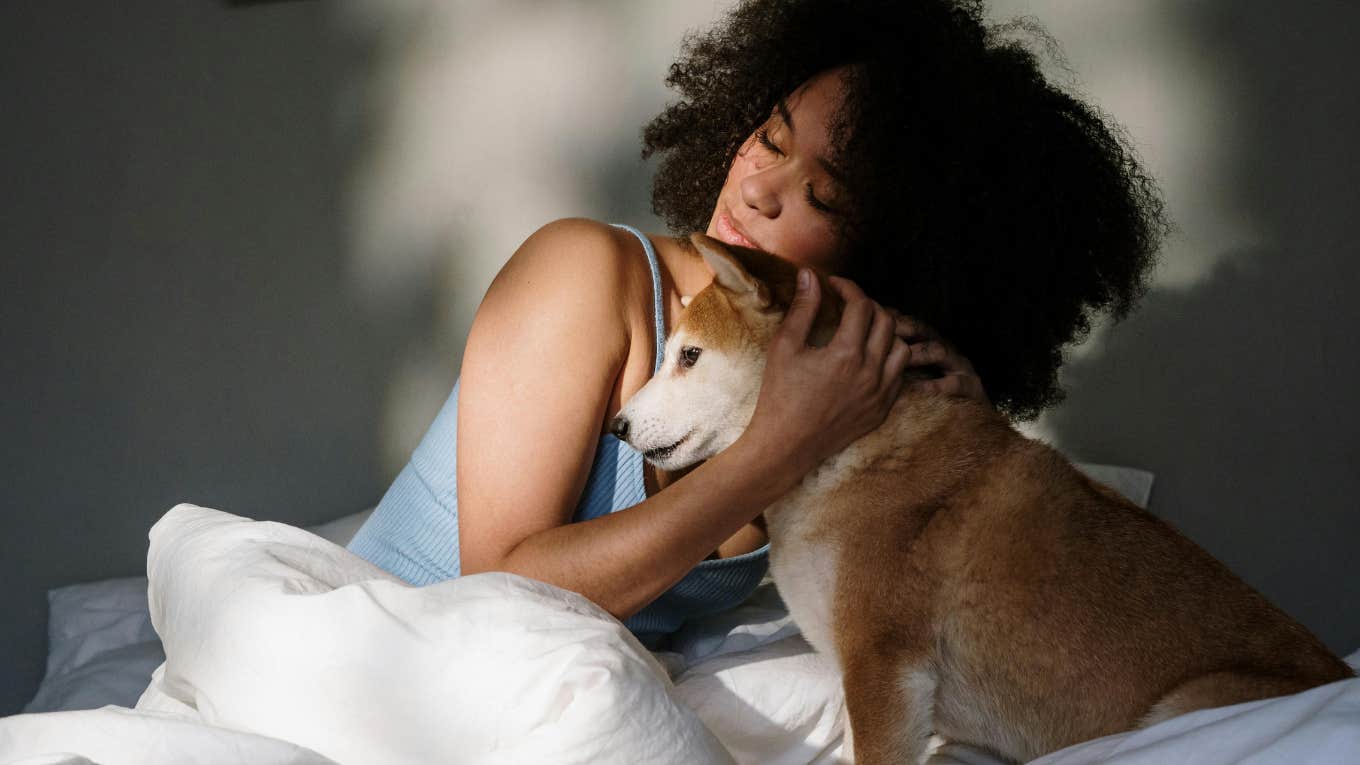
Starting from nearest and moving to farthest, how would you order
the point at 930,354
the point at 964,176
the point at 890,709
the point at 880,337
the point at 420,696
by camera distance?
the point at 420,696, the point at 890,709, the point at 880,337, the point at 930,354, the point at 964,176

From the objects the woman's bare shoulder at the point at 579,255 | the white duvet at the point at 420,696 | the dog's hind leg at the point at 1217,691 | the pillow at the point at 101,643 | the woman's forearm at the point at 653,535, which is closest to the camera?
the white duvet at the point at 420,696

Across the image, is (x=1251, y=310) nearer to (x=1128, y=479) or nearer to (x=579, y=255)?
(x=1128, y=479)

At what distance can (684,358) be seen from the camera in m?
1.39

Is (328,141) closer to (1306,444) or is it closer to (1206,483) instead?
(1206,483)

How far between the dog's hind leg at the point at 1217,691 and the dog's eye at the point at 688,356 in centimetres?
68

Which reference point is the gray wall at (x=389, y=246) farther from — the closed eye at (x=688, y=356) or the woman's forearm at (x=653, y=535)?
the woman's forearm at (x=653, y=535)

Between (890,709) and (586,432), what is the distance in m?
0.51

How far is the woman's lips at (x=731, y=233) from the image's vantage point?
62.1 inches

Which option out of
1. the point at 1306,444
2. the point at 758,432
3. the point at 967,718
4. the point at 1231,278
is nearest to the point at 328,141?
the point at 758,432

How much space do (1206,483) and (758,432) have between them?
1.48 metres

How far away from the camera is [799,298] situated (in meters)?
1.36

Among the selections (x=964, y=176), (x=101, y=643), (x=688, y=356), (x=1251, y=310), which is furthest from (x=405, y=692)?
(x=1251, y=310)

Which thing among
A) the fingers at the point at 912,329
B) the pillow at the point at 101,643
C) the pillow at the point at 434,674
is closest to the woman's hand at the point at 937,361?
the fingers at the point at 912,329

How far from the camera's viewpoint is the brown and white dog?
3.67 feet
